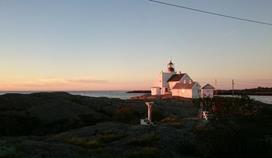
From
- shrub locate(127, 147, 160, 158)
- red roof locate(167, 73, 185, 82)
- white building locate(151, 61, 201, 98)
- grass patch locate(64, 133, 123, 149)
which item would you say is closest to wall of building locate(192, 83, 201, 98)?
white building locate(151, 61, 201, 98)

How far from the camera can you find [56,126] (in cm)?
3444

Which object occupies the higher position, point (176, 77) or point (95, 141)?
point (176, 77)

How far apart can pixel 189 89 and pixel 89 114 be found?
180 ft

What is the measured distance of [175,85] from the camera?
10081 cm

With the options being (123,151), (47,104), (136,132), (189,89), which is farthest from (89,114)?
(189,89)

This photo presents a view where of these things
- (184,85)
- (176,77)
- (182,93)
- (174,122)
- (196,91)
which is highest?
(176,77)

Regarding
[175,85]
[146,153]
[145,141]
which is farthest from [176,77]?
[146,153]

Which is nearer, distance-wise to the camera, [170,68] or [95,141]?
[95,141]

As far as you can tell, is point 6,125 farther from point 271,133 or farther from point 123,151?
point 271,133

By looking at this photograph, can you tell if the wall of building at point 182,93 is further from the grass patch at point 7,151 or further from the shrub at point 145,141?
the grass patch at point 7,151

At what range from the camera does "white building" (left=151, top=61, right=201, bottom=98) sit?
94.0m

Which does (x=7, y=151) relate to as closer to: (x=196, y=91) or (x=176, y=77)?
(x=196, y=91)

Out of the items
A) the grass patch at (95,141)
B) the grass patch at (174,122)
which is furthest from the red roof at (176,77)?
the grass patch at (95,141)

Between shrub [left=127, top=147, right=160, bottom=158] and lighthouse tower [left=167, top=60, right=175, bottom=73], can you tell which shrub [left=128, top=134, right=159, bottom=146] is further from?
lighthouse tower [left=167, top=60, right=175, bottom=73]
